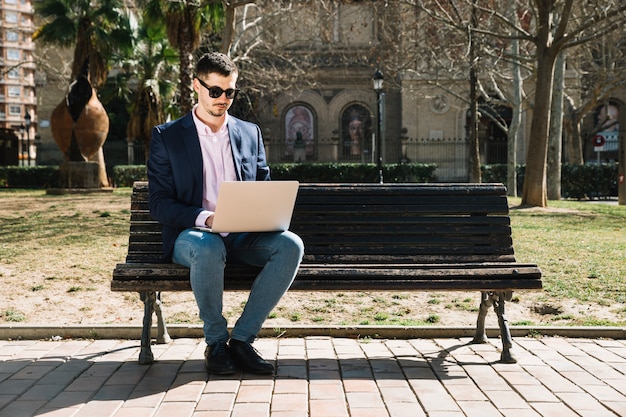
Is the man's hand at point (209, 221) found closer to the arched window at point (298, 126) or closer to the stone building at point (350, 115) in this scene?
the stone building at point (350, 115)

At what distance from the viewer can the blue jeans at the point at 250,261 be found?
14.0 feet

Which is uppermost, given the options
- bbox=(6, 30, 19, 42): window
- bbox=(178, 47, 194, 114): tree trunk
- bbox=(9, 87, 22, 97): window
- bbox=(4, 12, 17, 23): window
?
bbox=(4, 12, 17, 23): window

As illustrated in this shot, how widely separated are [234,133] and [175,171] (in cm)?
44

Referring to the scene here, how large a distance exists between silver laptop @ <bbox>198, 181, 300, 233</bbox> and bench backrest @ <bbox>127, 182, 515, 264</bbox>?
62 cm

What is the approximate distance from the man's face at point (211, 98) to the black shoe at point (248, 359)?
1.38m

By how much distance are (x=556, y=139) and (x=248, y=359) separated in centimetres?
2023

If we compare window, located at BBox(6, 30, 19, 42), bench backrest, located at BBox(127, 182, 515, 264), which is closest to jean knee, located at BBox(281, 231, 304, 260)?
bench backrest, located at BBox(127, 182, 515, 264)

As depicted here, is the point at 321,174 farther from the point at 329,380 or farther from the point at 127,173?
the point at 329,380

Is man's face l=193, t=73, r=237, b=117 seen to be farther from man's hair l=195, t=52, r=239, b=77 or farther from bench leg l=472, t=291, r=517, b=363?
bench leg l=472, t=291, r=517, b=363

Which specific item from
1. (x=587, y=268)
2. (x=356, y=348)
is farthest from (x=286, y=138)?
(x=356, y=348)

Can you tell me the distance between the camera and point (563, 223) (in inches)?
526

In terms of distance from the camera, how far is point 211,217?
4.37 meters

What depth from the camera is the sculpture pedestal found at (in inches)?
850

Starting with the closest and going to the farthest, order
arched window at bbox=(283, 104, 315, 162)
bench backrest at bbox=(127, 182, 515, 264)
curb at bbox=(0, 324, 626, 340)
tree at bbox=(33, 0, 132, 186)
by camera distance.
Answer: bench backrest at bbox=(127, 182, 515, 264) → curb at bbox=(0, 324, 626, 340) → tree at bbox=(33, 0, 132, 186) → arched window at bbox=(283, 104, 315, 162)
